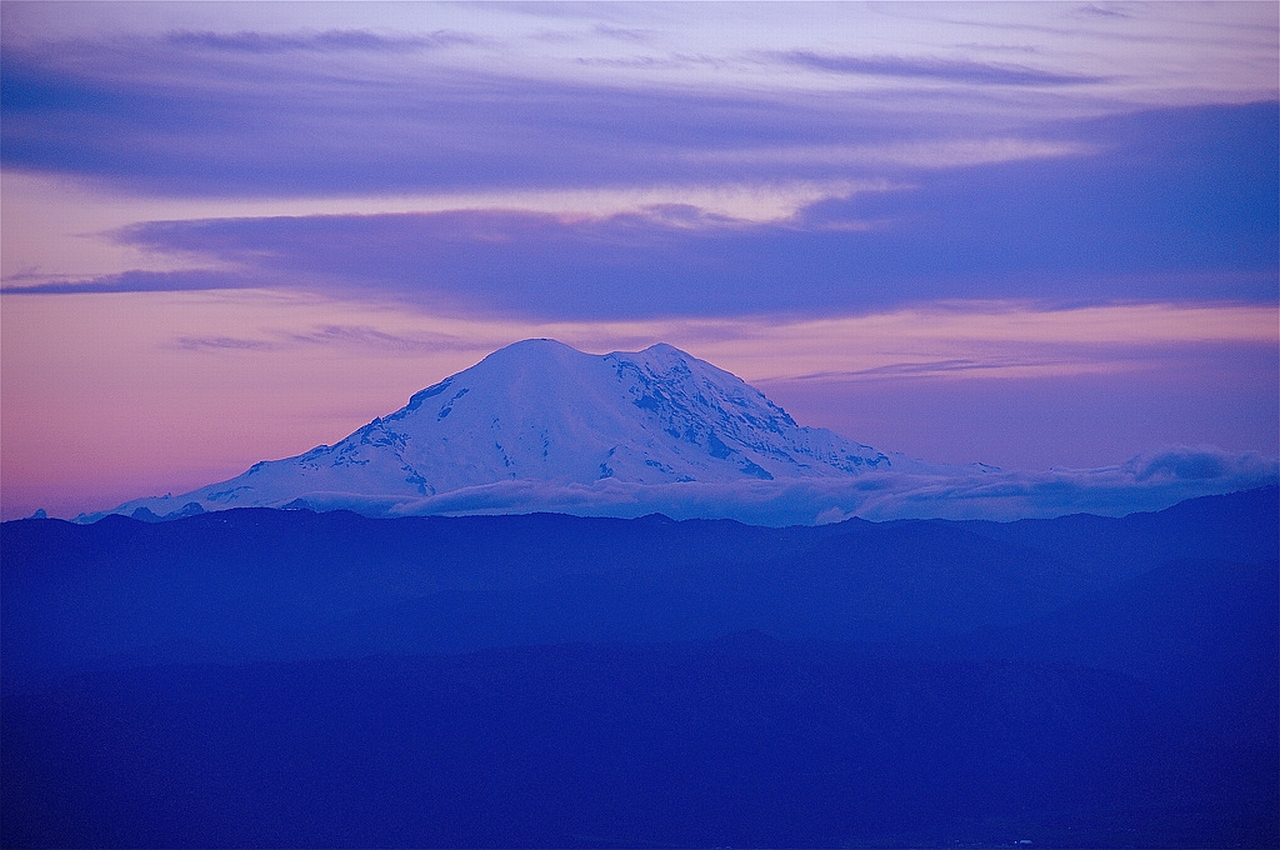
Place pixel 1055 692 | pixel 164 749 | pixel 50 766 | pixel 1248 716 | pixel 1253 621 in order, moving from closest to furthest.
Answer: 1. pixel 50 766
2. pixel 164 749
3. pixel 1055 692
4. pixel 1248 716
5. pixel 1253 621

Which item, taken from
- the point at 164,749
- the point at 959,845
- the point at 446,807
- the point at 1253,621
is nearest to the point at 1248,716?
the point at 1253,621

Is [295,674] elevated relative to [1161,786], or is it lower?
A: elevated

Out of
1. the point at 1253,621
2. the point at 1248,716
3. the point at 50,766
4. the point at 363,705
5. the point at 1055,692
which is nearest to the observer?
the point at 50,766

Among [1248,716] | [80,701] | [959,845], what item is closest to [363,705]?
[80,701]

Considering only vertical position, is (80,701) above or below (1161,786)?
above

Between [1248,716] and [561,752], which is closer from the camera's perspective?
[561,752]

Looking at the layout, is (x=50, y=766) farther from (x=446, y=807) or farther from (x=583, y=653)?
(x=583, y=653)

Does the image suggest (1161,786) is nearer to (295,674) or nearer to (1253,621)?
(1253,621)

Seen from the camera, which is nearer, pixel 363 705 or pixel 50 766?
pixel 50 766

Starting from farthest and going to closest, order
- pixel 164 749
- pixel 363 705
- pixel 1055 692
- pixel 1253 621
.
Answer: pixel 1253 621, pixel 1055 692, pixel 363 705, pixel 164 749
